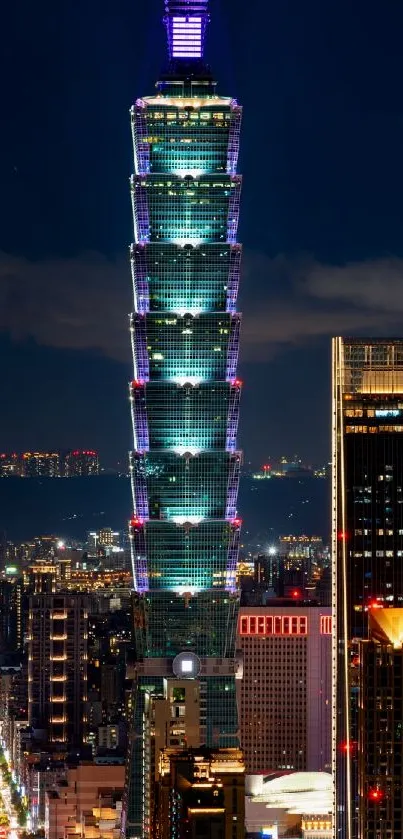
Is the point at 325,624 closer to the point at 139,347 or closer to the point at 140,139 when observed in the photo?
the point at 139,347

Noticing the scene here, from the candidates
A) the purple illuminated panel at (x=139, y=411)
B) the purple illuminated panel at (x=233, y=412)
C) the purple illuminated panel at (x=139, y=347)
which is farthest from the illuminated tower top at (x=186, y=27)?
the purple illuminated panel at (x=233, y=412)

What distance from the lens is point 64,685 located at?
56844mm

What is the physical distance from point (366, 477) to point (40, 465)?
25.3 meters

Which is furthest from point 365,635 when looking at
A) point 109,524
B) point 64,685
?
point 109,524

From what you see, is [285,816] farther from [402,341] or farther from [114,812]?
[402,341]

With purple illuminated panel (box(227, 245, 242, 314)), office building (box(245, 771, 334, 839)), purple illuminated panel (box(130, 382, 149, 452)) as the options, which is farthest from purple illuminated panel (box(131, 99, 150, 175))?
office building (box(245, 771, 334, 839))

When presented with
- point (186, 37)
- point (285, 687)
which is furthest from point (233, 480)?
point (186, 37)

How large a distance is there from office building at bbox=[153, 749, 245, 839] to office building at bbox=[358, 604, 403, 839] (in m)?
1.72

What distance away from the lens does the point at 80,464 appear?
5659 centimetres

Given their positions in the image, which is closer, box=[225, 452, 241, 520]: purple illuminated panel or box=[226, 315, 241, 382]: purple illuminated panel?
box=[226, 315, 241, 382]: purple illuminated panel

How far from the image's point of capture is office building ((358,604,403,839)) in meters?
27.2

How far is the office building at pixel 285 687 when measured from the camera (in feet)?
166

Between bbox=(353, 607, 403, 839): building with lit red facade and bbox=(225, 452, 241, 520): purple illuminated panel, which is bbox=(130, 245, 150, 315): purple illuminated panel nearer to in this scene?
bbox=(225, 452, 241, 520): purple illuminated panel

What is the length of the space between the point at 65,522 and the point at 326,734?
21.7 meters
